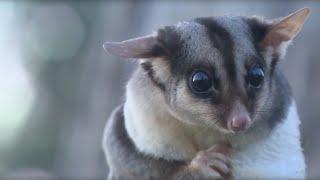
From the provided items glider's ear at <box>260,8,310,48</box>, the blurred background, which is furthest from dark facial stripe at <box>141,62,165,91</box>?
the blurred background

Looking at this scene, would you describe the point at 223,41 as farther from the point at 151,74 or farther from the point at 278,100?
the point at 278,100

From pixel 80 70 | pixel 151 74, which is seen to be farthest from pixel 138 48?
pixel 80 70

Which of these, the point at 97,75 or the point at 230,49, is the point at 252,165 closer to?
the point at 230,49

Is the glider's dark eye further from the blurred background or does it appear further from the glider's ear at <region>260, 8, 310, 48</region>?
the blurred background

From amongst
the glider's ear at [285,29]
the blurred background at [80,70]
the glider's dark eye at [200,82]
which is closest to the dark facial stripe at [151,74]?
the glider's dark eye at [200,82]

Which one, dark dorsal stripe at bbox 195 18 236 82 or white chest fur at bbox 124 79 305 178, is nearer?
dark dorsal stripe at bbox 195 18 236 82

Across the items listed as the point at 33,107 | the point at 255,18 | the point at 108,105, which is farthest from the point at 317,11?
the point at 33,107

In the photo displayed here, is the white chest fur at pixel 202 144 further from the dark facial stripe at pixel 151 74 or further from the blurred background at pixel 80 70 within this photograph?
the blurred background at pixel 80 70
